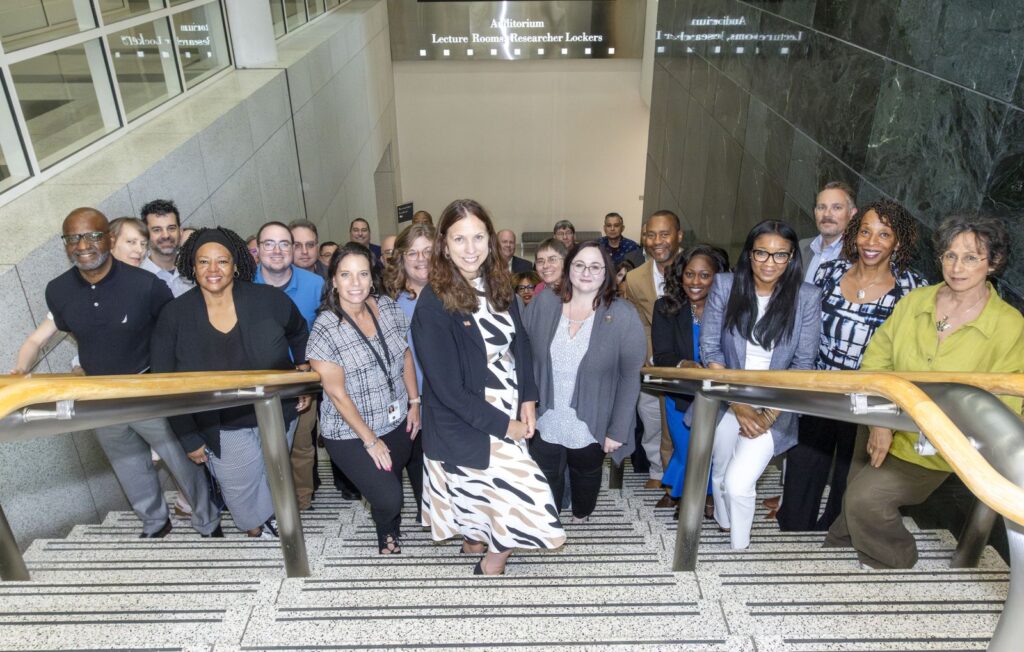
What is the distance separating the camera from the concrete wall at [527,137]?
596 inches

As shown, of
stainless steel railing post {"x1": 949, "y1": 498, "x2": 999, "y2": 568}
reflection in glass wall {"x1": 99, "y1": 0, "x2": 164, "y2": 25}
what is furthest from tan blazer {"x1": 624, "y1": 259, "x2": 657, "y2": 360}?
reflection in glass wall {"x1": 99, "y1": 0, "x2": 164, "y2": 25}

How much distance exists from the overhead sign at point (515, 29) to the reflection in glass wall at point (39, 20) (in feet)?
32.9

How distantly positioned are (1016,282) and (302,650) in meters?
3.06

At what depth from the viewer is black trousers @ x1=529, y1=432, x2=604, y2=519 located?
337 cm

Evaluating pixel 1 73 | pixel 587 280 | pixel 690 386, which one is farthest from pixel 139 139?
pixel 690 386

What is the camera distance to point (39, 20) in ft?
15.2

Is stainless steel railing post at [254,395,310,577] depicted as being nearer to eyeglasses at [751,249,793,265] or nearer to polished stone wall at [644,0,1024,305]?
eyeglasses at [751,249,793,265]

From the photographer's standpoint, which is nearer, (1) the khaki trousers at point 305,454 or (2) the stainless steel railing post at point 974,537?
(2) the stainless steel railing post at point 974,537

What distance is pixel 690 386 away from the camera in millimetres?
2836

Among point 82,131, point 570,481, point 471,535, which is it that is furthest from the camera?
point 82,131

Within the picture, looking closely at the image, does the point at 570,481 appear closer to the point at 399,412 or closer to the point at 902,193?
the point at 399,412

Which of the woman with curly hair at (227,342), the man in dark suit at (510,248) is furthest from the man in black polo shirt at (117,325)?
the man in dark suit at (510,248)

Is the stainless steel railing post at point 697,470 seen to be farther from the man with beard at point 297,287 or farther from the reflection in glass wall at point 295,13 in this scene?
the reflection in glass wall at point 295,13

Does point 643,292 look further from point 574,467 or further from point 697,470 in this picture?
point 697,470
